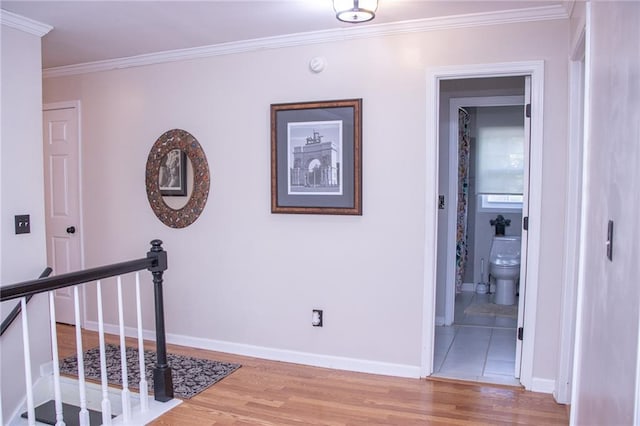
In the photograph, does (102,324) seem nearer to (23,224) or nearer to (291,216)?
(23,224)

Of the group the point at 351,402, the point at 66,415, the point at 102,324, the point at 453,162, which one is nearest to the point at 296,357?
the point at 351,402

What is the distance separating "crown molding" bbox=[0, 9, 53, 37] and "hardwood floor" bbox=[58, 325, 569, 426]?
2.55 m

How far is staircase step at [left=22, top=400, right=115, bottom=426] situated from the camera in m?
3.38

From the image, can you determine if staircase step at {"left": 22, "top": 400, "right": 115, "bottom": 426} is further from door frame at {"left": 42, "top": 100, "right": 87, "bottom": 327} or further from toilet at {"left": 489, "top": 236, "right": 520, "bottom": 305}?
toilet at {"left": 489, "top": 236, "right": 520, "bottom": 305}

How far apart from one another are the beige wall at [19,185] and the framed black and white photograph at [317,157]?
1.57 meters

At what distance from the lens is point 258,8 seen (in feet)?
9.79

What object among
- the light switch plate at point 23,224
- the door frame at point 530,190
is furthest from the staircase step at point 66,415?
the door frame at point 530,190

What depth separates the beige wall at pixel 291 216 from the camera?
3.14 metres

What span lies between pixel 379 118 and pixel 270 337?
5.92 feet

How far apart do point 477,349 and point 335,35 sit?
103 inches

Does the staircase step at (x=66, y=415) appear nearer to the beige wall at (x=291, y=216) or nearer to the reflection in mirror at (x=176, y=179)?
the beige wall at (x=291, y=216)

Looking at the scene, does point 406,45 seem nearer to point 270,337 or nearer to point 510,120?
point 270,337

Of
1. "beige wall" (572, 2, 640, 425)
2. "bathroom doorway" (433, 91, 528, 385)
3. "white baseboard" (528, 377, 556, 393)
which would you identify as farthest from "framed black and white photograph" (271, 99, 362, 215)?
"beige wall" (572, 2, 640, 425)

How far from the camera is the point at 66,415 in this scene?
3521 mm
